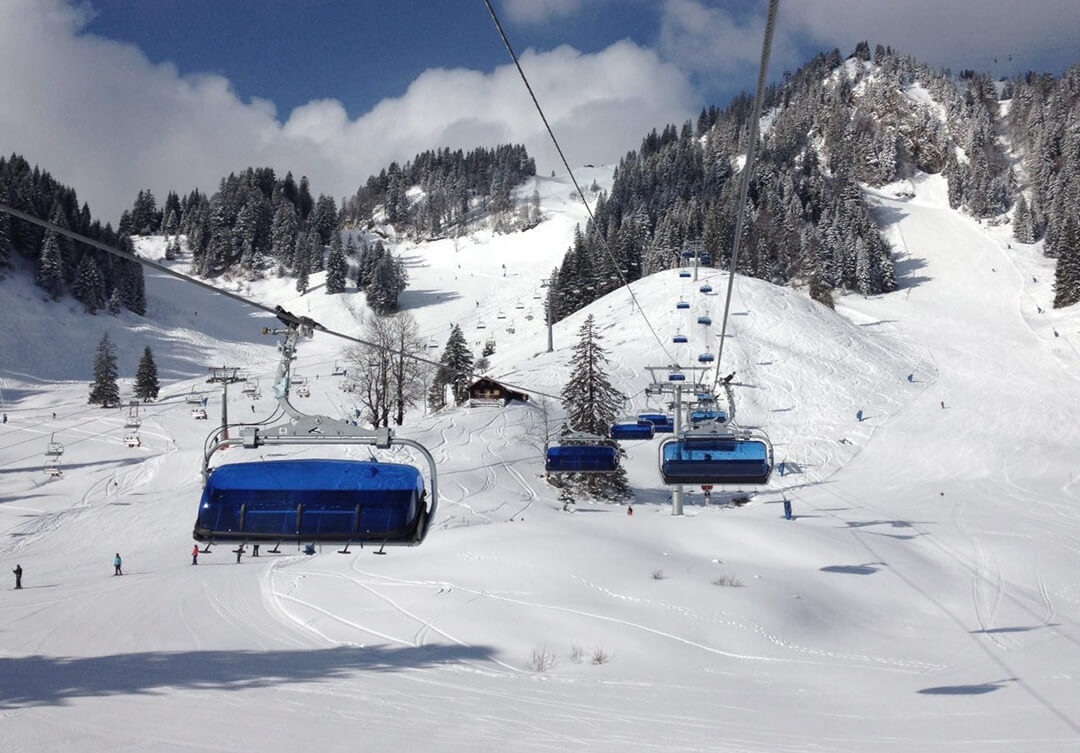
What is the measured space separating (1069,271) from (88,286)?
10813 centimetres

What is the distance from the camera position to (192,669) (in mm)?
14961

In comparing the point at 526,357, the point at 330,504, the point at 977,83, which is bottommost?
the point at 330,504

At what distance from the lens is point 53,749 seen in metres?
10.0

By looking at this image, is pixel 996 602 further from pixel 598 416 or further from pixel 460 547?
pixel 598 416

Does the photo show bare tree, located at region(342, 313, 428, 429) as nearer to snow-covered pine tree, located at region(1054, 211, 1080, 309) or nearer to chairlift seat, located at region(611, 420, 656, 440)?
chairlift seat, located at region(611, 420, 656, 440)

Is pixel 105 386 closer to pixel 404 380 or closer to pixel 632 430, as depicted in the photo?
pixel 404 380

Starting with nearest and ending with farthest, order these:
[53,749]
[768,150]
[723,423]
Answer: [53,749] → [723,423] → [768,150]

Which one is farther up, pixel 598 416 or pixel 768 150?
pixel 768 150

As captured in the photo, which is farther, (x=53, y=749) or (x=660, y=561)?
(x=660, y=561)

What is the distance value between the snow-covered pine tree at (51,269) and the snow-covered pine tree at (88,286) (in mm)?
1680

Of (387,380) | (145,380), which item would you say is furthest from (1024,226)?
(145,380)

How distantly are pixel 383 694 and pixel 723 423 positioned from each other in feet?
26.4

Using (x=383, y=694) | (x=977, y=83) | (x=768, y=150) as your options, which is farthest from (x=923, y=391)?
(x=977, y=83)

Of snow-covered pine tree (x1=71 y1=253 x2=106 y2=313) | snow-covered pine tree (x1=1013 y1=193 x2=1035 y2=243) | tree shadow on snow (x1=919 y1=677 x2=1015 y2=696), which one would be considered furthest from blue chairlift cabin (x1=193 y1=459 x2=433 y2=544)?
snow-covered pine tree (x1=1013 y1=193 x2=1035 y2=243)
